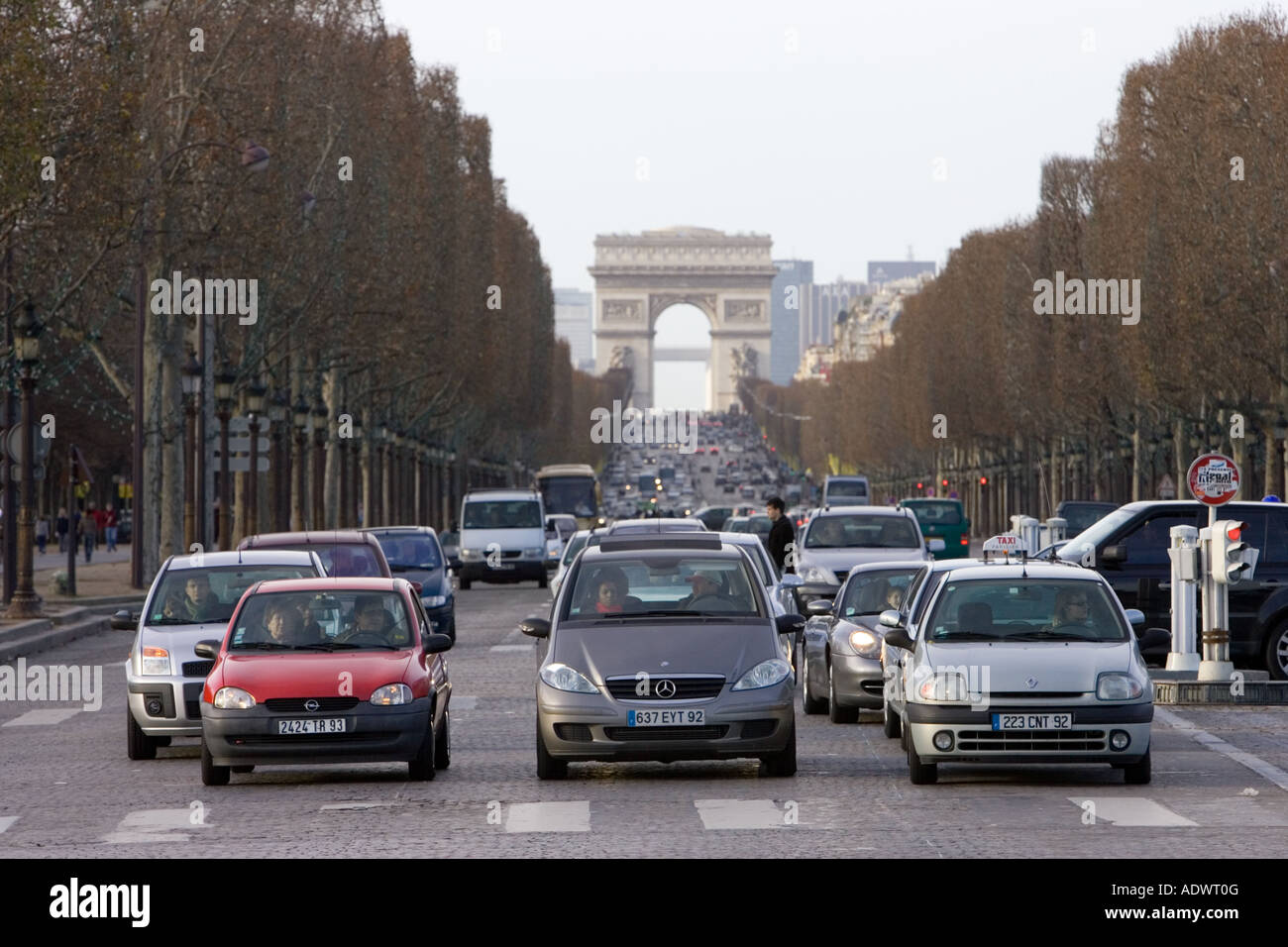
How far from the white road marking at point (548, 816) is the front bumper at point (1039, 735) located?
2200mm

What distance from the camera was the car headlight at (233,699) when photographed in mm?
15383

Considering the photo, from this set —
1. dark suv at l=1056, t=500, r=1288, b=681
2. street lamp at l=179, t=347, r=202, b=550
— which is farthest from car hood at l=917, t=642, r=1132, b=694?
street lamp at l=179, t=347, r=202, b=550

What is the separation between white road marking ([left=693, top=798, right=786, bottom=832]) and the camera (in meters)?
13.1

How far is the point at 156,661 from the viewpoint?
17734 mm

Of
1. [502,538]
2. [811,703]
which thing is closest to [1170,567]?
[811,703]

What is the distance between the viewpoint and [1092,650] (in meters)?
15.3

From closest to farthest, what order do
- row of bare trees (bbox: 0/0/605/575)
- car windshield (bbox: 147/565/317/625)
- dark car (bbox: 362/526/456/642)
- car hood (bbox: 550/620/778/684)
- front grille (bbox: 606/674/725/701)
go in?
front grille (bbox: 606/674/725/701) < car hood (bbox: 550/620/778/684) < car windshield (bbox: 147/565/317/625) < dark car (bbox: 362/526/456/642) < row of bare trees (bbox: 0/0/605/575)

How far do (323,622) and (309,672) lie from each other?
1083 millimetres

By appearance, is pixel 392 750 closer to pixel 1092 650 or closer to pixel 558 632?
pixel 558 632

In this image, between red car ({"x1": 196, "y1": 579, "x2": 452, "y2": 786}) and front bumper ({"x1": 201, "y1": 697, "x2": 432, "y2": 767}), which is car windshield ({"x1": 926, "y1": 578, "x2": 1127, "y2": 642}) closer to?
red car ({"x1": 196, "y1": 579, "x2": 452, "y2": 786})

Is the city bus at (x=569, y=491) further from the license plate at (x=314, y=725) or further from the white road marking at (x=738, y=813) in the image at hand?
the white road marking at (x=738, y=813)

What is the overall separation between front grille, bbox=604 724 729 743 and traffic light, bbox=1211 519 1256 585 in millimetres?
8336

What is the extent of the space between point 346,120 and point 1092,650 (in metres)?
44.0

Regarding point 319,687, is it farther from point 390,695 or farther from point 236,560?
point 236,560
